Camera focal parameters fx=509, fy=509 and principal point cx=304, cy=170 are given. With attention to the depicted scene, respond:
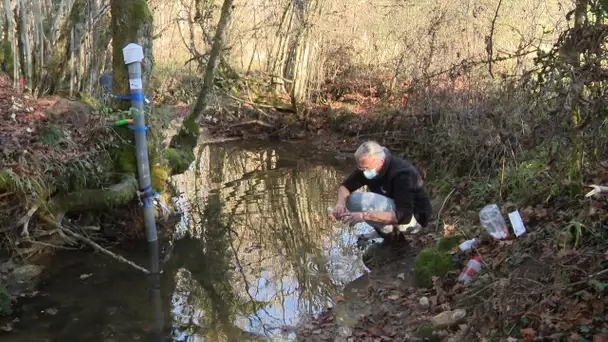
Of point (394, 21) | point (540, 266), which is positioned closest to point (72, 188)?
point (540, 266)

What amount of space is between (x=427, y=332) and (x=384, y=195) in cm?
197

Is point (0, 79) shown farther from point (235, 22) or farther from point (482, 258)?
point (235, 22)

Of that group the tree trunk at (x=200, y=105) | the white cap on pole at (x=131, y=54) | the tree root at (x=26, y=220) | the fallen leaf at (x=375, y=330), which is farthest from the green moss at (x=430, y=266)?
the tree trunk at (x=200, y=105)

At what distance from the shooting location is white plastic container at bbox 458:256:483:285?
4.30 m

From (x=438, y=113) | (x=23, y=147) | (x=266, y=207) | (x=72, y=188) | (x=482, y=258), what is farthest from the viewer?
(x=438, y=113)

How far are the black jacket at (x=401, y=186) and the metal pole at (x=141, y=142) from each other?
2335 millimetres

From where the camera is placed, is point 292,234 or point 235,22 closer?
point 292,234

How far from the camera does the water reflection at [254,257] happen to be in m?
4.72

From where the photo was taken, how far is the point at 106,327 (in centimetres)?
454

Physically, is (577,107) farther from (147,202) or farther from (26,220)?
(26,220)

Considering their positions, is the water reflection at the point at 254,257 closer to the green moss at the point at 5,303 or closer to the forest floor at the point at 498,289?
the forest floor at the point at 498,289

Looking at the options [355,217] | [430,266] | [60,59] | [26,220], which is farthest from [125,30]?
[430,266]

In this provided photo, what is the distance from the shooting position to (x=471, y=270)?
432 centimetres

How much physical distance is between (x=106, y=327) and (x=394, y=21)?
10401 mm
